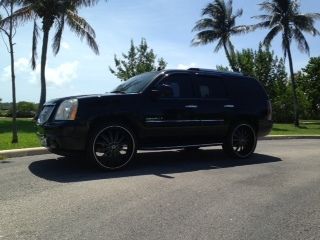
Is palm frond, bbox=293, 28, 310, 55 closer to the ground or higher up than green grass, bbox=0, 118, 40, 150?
higher up

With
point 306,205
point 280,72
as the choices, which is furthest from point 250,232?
point 280,72

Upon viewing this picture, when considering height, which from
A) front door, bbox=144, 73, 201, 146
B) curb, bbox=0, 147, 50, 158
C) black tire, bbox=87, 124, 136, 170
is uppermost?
front door, bbox=144, 73, 201, 146

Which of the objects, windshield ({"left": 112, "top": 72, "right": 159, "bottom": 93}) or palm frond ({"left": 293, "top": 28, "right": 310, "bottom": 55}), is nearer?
windshield ({"left": 112, "top": 72, "right": 159, "bottom": 93})

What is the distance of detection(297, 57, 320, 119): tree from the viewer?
181 feet

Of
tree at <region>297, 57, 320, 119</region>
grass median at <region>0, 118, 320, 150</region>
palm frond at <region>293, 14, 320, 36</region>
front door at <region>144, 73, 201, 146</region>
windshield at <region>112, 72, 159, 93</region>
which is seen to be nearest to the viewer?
front door at <region>144, 73, 201, 146</region>

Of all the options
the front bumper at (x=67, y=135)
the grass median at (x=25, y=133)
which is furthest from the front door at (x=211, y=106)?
the grass median at (x=25, y=133)

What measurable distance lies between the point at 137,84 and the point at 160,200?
3345 mm

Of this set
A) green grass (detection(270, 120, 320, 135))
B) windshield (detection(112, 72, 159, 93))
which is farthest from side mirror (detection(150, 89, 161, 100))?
green grass (detection(270, 120, 320, 135))

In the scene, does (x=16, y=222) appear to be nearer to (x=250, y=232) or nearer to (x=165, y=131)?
(x=250, y=232)

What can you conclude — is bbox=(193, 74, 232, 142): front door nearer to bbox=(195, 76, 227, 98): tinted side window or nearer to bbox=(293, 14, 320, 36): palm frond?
bbox=(195, 76, 227, 98): tinted side window

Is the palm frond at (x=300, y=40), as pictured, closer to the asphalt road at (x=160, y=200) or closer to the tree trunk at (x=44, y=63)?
the tree trunk at (x=44, y=63)

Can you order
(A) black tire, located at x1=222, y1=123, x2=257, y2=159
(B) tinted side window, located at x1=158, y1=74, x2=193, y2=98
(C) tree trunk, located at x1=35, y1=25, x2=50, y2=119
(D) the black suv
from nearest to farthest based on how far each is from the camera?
(D) the black suv, (B) tinted side window, located at x1=158, y1=74, x2=193, y2=98, (A) black tire, located at x1=222, y1=123, x2=257, y2=159, (C) tree trunk, located at x1=35, y1=25, x2=50, y2=119

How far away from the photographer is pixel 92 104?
7.88 m

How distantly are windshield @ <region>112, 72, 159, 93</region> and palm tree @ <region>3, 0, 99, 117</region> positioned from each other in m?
17.7
